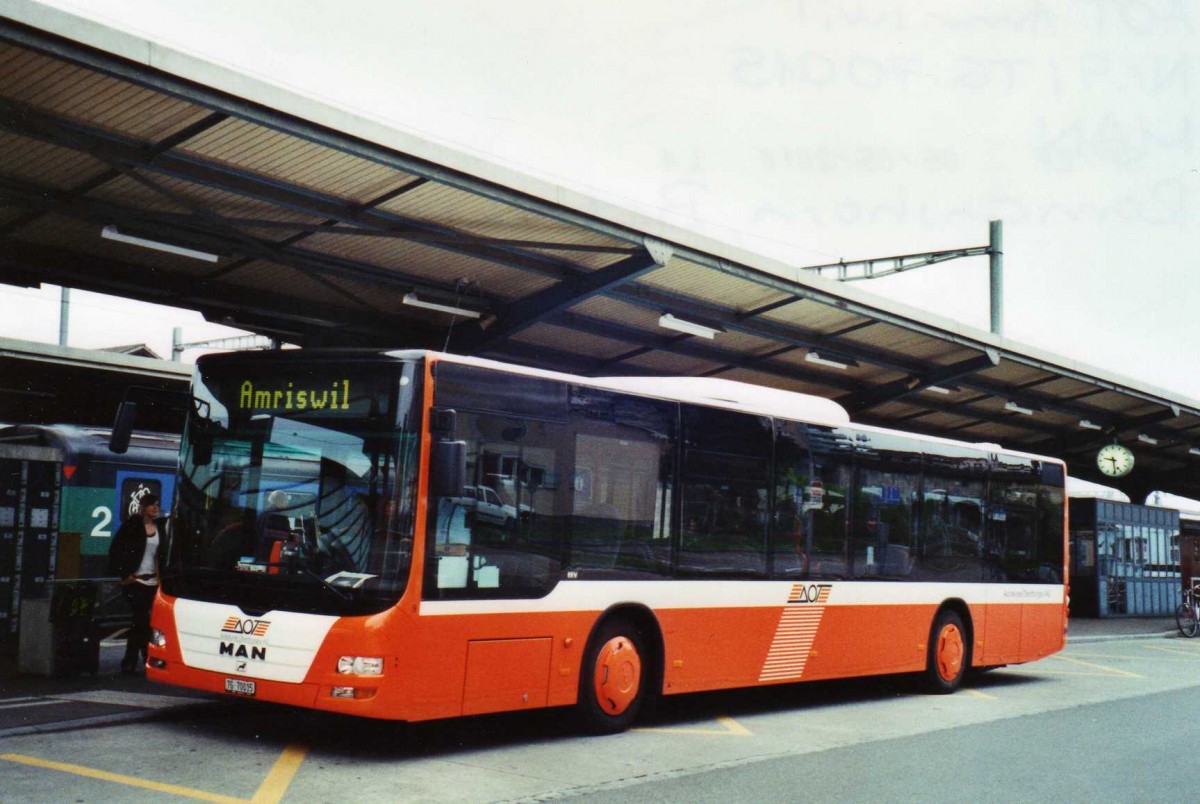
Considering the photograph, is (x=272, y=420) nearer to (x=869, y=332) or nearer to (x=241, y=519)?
(x=241, y=519)

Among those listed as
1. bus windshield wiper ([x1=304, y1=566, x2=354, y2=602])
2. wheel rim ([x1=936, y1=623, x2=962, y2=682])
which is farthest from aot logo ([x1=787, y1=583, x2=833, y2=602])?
bus windshield wiper ([x1=304, y1=566, x2=354, y2=602])

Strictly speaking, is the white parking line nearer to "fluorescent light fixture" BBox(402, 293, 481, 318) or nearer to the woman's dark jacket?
the woman's dark jacket

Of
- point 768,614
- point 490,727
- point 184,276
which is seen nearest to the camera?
point 490,727

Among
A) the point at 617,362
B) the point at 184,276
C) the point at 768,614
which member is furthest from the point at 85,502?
the point at 768,614

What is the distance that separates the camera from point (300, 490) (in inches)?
313

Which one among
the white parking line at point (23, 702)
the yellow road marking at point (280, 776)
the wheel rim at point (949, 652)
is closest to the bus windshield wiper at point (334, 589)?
the yellow road marking at point (280, 776)

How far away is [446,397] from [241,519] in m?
1.62

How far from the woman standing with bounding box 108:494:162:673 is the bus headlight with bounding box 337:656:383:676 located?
14.0 feet

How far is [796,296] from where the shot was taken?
15477 mm

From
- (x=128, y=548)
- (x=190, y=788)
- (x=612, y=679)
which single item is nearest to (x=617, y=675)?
(x=612, y=679)

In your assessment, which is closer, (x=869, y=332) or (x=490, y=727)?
(x=490, y=727)

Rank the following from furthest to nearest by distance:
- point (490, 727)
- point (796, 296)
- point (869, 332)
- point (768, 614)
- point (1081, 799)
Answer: point (869, 332)
point (796, 296)
point (768, 614)
point (490, 727)
point (1081, 799)

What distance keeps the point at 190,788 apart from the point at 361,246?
7.39 metres

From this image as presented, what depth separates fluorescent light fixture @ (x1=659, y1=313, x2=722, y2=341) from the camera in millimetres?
15430
